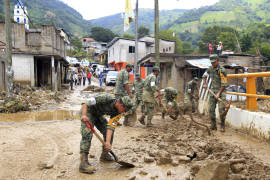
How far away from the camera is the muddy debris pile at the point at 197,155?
2761mm

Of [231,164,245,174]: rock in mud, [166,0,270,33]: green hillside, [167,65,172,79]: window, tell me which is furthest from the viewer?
[166,0,270,33]: green hillside

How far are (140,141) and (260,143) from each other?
2.40 meters

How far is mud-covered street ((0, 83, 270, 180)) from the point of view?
3080mm

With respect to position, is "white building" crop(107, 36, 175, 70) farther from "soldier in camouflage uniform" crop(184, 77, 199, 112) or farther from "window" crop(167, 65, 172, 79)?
"soldier in camouflage uniform" crop(184, 77, 199, 112)

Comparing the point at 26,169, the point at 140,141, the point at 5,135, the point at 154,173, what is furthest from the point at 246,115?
the point at 5,135

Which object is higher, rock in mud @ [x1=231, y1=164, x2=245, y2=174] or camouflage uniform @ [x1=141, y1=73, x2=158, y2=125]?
camouflage uniform @ [x1=141, y1=73, x2=158, y2=125]

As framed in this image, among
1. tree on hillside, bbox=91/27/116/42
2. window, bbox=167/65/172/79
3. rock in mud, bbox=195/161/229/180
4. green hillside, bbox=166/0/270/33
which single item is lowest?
rock in mud, bbox=195/161/229/180

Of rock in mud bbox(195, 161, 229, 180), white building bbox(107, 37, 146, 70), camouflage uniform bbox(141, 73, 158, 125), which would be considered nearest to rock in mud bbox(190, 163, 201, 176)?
rock in mud bbox(195, 161, 229, 180)

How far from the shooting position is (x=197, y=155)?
3.70 metres

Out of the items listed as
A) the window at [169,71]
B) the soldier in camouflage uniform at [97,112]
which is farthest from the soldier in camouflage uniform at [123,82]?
the window at [169,71]

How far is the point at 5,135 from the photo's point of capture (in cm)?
512

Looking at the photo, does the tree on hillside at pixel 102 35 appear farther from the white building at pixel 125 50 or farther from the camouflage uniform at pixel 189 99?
the camouflage uniform at pixel 189 99

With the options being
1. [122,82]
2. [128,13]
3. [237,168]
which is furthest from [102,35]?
[237,168]

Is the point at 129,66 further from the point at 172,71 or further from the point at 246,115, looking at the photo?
the point at 172,71
